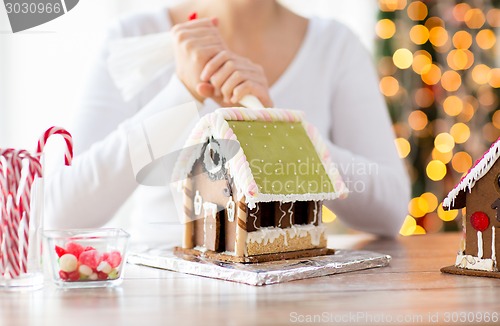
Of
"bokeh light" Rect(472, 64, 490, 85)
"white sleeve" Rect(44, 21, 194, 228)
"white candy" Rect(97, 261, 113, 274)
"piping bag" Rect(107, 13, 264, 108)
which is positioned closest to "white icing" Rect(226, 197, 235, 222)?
"white candy" Rect(97, 261, 113, 274)

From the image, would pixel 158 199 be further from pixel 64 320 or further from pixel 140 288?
pixel 64 320

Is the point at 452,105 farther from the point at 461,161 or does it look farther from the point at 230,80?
the point at 230,80

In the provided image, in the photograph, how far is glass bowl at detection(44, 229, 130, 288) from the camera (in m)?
0.96

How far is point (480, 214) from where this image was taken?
1040 millimetres

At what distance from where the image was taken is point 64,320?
0.76 m

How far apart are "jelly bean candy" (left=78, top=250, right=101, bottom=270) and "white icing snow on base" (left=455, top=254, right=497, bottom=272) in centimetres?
59

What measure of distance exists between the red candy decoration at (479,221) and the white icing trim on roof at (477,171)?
4 cm

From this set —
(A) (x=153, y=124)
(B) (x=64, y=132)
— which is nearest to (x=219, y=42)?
(A) (x=153, y=124)

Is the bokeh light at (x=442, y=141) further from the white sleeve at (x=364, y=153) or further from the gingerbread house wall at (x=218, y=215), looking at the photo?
the gingerbread house wall at (x=218, y=215)

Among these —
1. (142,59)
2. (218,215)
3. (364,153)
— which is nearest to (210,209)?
(218,215)

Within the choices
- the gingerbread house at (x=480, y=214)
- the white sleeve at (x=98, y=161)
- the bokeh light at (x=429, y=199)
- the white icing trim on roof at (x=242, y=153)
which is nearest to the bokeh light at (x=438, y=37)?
the bokeh light at (x=429, y=199)

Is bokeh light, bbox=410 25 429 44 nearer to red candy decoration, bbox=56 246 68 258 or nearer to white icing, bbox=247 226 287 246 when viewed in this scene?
white icing, bbox=247 226 287 246

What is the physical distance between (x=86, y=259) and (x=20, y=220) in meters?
0.11

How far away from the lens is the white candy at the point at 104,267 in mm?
969
